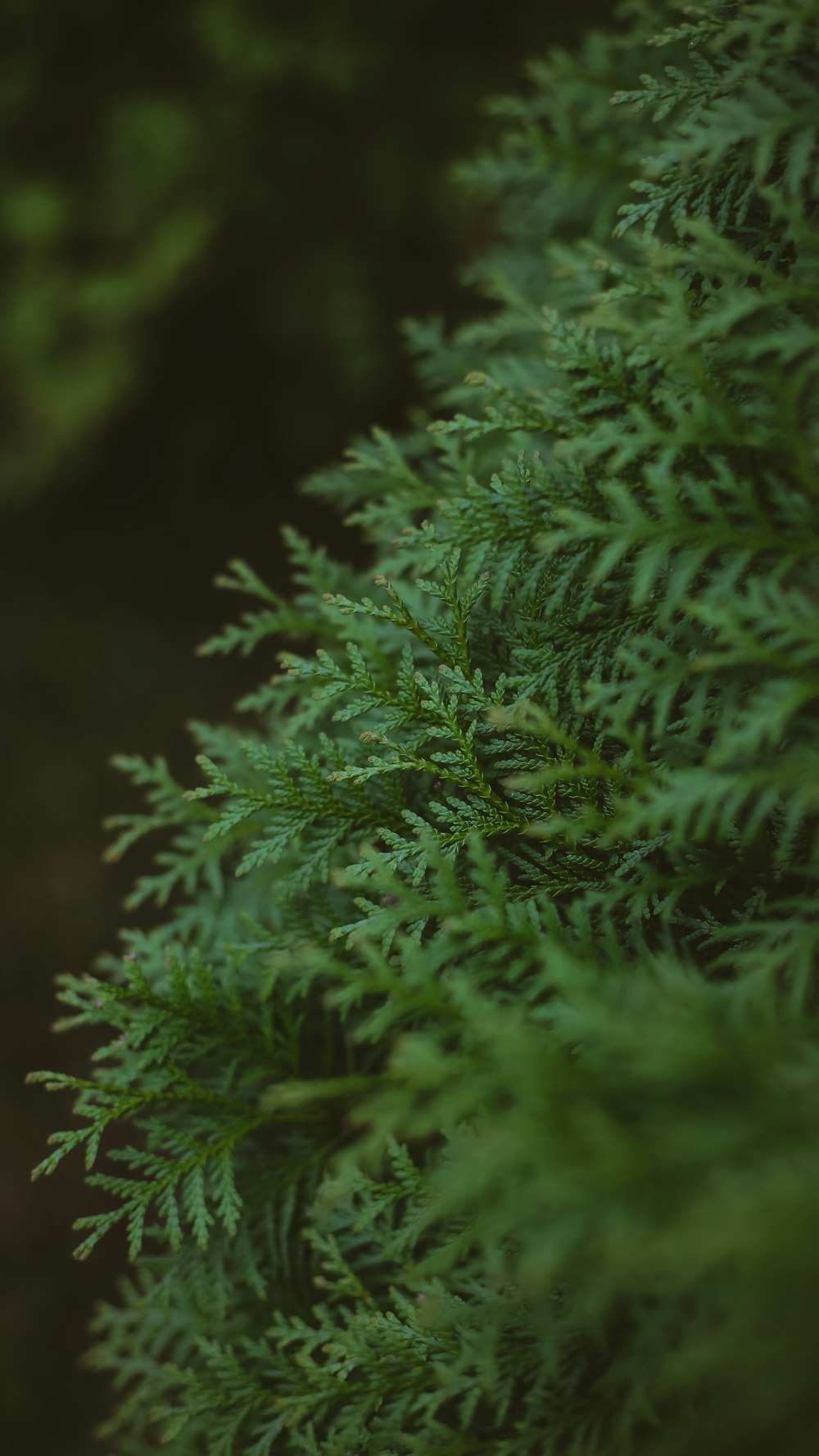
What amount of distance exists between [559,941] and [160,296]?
2.57 meters

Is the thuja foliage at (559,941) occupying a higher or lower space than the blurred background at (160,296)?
lower

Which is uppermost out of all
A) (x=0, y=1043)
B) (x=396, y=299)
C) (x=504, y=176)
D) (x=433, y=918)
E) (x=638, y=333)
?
(x=396, y=299)

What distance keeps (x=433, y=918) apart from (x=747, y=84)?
131 centimetres

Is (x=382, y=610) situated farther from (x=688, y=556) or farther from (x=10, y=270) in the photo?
(x=10, y=270)

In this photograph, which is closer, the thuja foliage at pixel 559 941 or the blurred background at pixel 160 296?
the thuja foliage at pixel 559 941

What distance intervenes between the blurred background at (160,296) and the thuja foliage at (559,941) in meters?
1.37

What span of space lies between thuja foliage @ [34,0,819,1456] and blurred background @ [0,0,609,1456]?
137cm

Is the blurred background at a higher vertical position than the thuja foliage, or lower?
higher

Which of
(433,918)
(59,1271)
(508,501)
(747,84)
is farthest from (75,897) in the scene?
(747,84)

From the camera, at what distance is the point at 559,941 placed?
4.36 ft

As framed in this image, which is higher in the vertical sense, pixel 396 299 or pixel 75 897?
pixel 396 299

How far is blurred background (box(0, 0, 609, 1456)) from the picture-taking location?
292 cm

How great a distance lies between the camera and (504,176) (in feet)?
7.69

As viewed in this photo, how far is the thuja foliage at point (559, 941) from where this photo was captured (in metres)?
0.96
